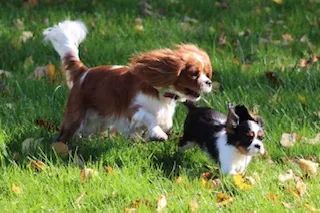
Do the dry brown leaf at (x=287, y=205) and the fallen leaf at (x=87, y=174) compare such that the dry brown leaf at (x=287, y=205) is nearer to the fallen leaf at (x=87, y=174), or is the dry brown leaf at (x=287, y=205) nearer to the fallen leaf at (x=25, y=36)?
the fallen leaf at (x=87, y=174)

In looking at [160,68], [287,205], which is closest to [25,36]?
[160,68]

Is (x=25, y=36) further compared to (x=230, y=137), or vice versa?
(x=25, y=36)

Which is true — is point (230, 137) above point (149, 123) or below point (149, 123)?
above

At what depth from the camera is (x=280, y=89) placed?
663cm

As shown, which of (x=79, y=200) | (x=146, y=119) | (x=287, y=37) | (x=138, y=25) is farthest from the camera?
(x=138, y=25)

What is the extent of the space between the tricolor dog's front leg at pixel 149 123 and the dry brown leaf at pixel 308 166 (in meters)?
0.90

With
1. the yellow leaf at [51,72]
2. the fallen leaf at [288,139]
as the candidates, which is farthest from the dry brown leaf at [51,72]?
the fallen leaf at [288,139]

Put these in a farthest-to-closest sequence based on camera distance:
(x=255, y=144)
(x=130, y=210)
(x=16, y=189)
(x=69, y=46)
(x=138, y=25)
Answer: (x=138, y=25)
(x=69, y=46)
(x=255, y=144)
(x=16, y=189)
(x=130, y=210)

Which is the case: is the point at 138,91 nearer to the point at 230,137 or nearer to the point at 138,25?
the point at 230,137

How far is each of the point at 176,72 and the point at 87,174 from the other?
0.91 m

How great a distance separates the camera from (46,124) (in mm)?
5910

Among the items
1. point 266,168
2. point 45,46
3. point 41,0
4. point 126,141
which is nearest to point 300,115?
point 266,168

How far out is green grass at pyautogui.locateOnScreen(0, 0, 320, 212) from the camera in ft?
15.3

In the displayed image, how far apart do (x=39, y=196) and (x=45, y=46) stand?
3369mm
